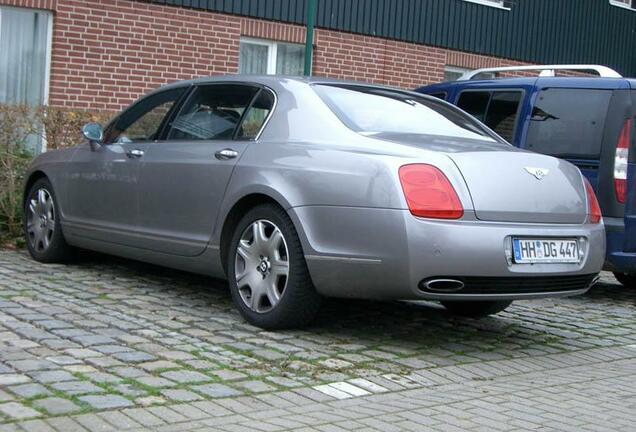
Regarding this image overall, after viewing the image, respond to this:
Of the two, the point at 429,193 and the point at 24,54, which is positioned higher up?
the point at 24,54

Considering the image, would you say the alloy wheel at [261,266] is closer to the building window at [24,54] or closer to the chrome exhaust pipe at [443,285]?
the chrome exhaust pipe at [443,285]

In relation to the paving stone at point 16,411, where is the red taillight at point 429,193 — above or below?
above

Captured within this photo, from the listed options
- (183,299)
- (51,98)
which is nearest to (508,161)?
(183,299)

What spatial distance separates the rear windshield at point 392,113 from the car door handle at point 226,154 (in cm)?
62

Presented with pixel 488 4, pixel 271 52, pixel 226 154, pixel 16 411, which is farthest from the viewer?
pixel 488 4

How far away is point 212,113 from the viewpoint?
6.62 meters

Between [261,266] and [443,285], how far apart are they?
1096mm

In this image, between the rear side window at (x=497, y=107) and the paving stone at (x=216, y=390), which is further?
the rear side window at (x=497, y=107)

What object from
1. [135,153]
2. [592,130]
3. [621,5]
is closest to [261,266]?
[135,153]

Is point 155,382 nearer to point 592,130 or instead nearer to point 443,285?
point 443,285

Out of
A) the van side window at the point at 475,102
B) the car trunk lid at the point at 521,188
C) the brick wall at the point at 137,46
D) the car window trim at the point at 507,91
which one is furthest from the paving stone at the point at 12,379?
the brick wall at the point at 137,46

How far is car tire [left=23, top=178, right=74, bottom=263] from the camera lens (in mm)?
7762

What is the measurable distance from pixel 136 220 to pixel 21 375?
240cm

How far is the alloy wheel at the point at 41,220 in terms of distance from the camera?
309 inches
